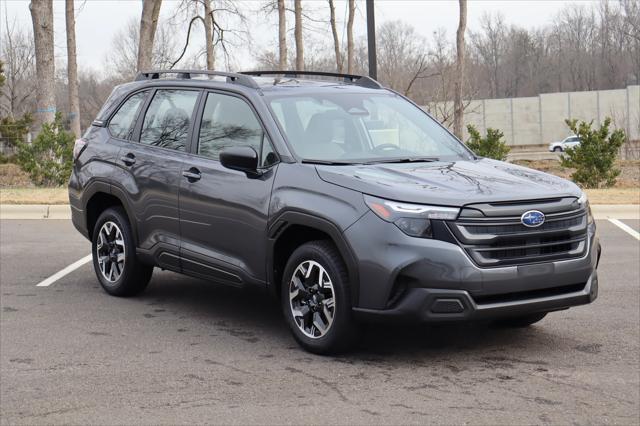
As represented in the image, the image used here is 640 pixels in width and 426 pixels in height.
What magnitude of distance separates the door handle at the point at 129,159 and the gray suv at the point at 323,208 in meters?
0.02

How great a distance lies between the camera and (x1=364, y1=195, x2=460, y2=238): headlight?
18.5 ft

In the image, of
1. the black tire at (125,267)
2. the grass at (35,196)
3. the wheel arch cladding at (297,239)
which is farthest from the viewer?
the grass at (35,196)

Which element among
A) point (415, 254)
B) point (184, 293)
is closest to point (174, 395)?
point (415, 254)

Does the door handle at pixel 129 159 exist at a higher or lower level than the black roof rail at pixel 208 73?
lower

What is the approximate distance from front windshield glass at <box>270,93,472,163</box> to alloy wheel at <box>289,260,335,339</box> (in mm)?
803

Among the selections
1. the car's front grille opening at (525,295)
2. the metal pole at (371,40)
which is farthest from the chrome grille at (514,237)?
the metal pole at (371,40)

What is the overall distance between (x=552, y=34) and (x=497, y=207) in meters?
95.4

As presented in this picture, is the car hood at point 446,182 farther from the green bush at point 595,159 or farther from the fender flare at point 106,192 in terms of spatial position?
the green bush at point 595,159

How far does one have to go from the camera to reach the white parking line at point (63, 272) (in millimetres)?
9062

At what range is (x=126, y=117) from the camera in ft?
27.4

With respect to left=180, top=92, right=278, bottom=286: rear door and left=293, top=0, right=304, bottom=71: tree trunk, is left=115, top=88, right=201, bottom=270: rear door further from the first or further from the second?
left=293, top=0, right=304, bottom=71: tree trunk

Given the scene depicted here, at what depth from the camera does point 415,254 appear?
18.4ft

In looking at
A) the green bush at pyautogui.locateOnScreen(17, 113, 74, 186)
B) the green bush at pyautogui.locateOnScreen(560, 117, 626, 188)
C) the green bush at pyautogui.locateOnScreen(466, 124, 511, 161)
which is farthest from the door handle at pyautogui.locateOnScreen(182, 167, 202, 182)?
the green bush at pyautogui.locateOnScreen(466, 124, 511, 161)

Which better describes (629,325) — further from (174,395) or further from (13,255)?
(13,255)
